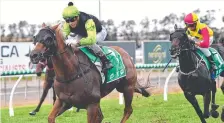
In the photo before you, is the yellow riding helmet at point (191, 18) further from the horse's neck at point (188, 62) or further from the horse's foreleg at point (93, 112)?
the horse's foreleg at point (93, 112)

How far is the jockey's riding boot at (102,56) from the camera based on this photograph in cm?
623

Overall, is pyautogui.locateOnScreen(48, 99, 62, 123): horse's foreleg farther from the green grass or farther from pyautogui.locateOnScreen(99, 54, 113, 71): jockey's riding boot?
the green grass

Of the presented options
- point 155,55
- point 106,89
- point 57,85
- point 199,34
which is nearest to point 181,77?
point 199,34

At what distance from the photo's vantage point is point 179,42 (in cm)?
704

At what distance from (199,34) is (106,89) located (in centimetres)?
232

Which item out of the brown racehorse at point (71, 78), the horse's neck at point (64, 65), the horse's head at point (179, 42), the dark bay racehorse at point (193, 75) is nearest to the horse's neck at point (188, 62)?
the dark bay racehorse at point (193, 75)

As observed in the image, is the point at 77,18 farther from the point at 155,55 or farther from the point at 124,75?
the point at 155,55

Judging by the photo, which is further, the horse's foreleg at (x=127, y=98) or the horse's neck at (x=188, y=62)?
the horse's neck at (x=188, y=62)

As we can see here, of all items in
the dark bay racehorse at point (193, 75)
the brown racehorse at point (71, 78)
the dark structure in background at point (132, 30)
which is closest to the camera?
the brown racehorse at point (71, 78)

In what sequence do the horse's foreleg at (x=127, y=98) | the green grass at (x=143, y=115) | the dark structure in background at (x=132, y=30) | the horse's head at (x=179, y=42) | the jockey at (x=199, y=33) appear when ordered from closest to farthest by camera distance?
the horse's head at (x=179, y=42) < the horse's foreleg at (x=127, y=98) < the jockey at (x=199, y=33) < the green grass at (x=143, y=115) < the dark structure in background at (x=132, y=30)

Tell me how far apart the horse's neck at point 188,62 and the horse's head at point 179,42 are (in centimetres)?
14

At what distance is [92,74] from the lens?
5.91m

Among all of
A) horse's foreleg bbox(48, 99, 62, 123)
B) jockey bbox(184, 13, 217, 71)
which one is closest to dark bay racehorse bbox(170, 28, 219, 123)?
jockey bbox(184, 13, 217, 71)

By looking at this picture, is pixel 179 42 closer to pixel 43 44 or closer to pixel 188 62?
pixel 188 62
